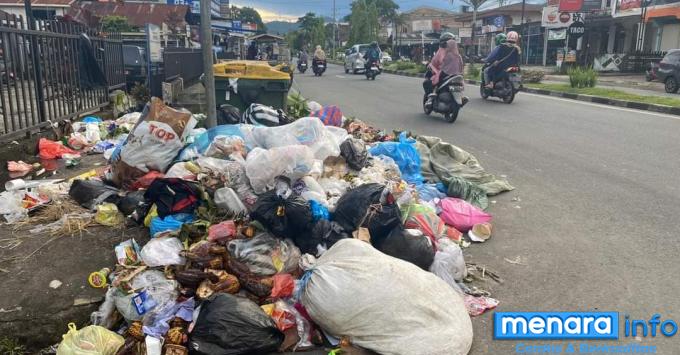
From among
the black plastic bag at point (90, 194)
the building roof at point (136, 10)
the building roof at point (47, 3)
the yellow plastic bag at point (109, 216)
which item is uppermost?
the building roof at point (47, 3)

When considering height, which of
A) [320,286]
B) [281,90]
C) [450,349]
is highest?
[281,90]

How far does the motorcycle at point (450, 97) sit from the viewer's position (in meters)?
10.4

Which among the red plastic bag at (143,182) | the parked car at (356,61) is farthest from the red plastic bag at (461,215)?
the parked car at (356,61)

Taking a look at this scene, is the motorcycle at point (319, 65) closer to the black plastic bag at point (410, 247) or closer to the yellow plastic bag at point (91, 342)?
the black plastic bag at point (410, 247)

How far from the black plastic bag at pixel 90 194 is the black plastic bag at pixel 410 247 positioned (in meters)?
2.21

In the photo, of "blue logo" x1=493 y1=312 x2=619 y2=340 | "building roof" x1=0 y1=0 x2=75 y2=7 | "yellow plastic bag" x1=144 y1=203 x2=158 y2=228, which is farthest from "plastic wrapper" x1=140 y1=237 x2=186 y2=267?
"building roof" x1=0 y1=0 x2=75 y2=7

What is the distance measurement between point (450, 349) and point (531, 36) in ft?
142

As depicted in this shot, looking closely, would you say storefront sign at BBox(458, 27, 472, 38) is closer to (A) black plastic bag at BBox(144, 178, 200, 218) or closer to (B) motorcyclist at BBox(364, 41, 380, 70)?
(B) motorcyclist at BBox(364, 41, 380, 70)

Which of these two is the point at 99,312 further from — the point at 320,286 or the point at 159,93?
the point at 159,93

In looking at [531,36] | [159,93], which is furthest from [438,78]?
[531,36]

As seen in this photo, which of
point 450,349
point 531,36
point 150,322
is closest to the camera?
point 450,349

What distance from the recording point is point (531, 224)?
488 cm

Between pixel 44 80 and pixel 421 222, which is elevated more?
pixel 44 80

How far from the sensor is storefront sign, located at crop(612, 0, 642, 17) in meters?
30.2
